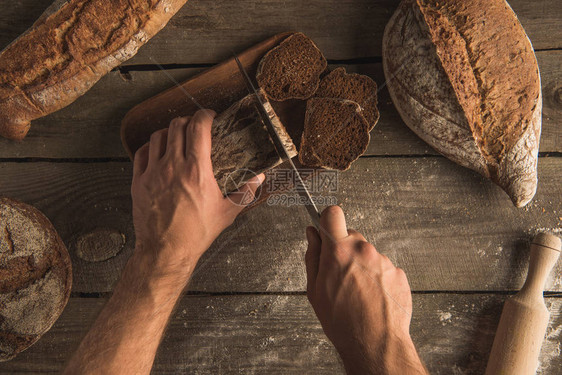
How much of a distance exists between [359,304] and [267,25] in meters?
1.01

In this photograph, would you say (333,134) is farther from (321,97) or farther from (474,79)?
(474,79)

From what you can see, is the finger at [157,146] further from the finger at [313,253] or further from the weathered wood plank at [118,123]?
the finger at [313,253]

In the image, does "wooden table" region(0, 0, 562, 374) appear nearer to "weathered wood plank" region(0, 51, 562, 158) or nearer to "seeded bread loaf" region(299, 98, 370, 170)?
"weathered wood plank" region(0, 51, 562, 158)

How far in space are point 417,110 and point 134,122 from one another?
3.22 feet

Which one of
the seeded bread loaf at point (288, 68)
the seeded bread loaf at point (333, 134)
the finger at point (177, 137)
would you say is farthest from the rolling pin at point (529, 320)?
the finger at point (177, 137)

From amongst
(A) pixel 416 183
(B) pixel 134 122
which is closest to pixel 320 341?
(A) pixel 416 183

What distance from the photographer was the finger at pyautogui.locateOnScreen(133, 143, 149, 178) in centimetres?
125

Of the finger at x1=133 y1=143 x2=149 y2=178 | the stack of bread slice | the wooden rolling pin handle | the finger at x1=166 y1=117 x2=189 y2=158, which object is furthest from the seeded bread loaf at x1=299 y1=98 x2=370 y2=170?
the wooden rolling pin handle

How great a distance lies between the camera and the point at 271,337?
4.55 ft

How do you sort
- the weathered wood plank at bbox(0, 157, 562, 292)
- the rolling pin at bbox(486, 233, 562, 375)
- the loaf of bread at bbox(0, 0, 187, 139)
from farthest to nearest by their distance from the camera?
the weathered wood plank at bbox(0, 157, 562, 292) < the rolling pin at bbox(486, 233, 562, 375) < the loaf of bread at bbox(0, 0, 187, 139)

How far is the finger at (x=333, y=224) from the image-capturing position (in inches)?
39.8

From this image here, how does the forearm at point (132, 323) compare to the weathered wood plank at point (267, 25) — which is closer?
the forearm at point (132, 323)

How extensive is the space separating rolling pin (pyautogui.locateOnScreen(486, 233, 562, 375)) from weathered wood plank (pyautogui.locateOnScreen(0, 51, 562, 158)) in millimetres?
382

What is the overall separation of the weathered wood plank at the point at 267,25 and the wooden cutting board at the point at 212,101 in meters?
0.07
